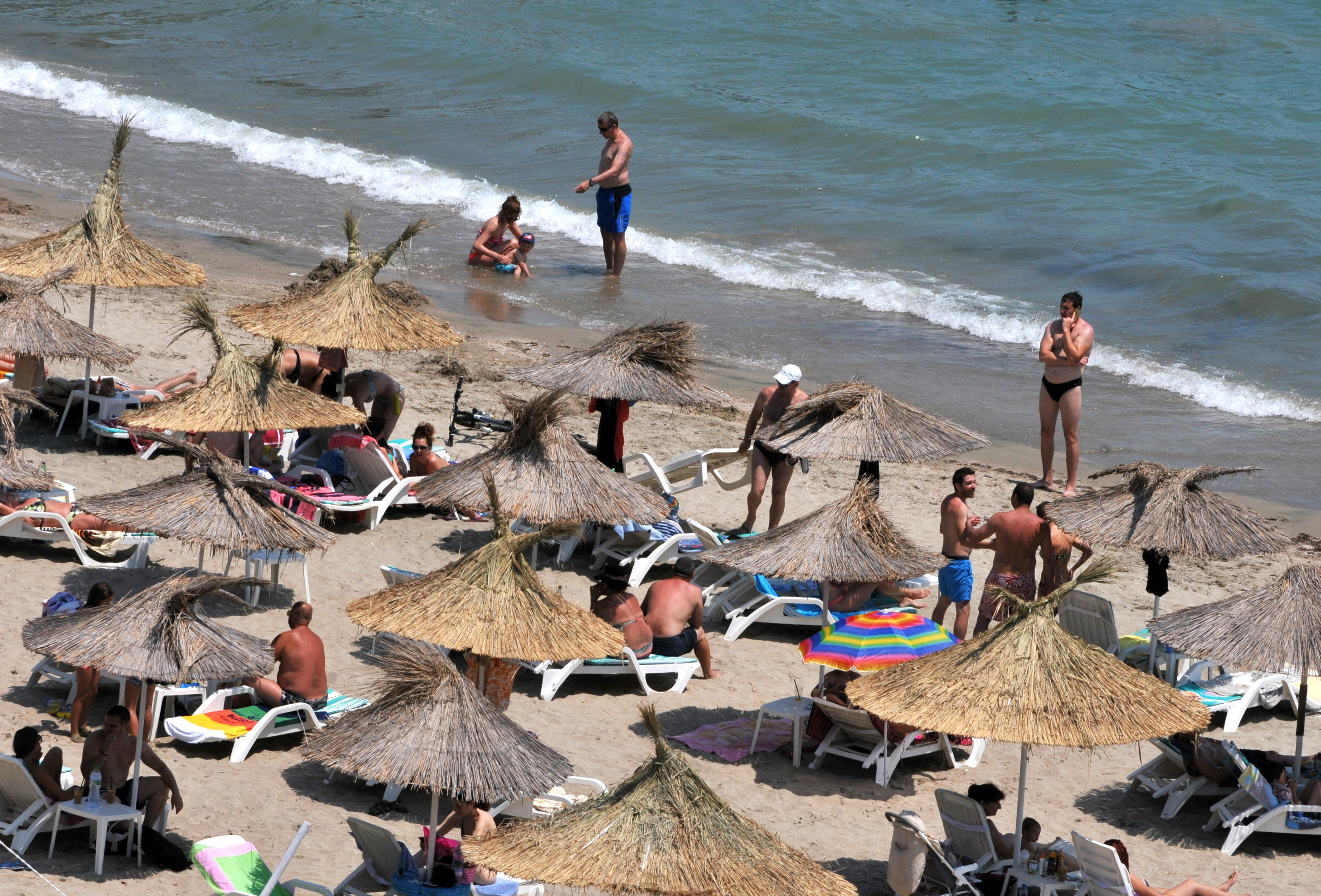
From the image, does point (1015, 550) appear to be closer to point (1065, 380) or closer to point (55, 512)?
point (1065, 380)

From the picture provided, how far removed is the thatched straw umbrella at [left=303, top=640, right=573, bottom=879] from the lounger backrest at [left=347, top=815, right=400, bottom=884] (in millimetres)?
153

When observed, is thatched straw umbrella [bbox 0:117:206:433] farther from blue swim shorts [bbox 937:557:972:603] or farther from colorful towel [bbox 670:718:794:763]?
blue swim shorts [bbox 937:557:972:603]

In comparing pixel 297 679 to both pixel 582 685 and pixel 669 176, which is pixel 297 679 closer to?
pixel 582 685

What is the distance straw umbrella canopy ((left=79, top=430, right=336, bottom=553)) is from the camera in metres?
8.10

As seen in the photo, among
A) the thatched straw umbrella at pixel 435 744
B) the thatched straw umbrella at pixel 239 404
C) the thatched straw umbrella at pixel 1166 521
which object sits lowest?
the thatched straw umbrella at pixel 435 744

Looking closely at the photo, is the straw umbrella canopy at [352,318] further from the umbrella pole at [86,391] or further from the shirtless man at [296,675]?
the shirtless man at [296,675]

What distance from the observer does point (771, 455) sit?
35.4 ft

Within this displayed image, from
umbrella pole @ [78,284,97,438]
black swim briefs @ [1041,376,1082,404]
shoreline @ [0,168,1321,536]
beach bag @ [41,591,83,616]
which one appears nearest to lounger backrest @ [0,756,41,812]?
beach bag @ [41,591,83,616]

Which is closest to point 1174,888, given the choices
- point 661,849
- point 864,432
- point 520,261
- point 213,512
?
point 661,849

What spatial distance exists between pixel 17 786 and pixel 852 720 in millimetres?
4140

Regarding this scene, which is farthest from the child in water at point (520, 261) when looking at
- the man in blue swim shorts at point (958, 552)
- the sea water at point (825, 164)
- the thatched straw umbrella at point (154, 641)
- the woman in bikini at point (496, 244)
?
the thatched straw umbrella at point (154, 641)

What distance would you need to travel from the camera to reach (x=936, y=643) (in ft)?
24.8

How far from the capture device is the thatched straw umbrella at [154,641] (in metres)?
6.25

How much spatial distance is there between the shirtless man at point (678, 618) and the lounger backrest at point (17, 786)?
3.72 m
